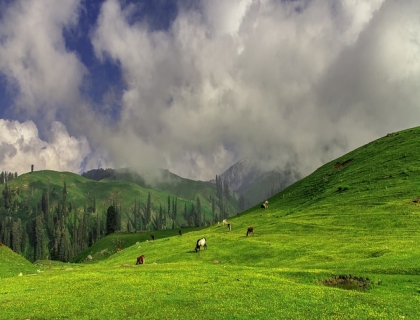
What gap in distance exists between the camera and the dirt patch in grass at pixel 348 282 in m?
30.9

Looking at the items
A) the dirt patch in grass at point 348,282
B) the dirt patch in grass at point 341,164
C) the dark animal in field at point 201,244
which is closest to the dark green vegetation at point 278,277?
the dirt patch in grass at point 348,282

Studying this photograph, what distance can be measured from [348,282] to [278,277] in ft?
22.7

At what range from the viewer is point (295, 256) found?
47906mm

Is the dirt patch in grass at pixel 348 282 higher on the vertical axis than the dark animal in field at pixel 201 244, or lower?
lower

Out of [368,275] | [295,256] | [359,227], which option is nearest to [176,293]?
[368,275]

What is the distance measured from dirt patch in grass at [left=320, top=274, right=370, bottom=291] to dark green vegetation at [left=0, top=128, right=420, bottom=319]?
0.09m

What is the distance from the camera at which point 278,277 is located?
111 feet

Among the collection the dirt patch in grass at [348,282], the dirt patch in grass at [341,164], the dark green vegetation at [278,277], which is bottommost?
the dirt patch in grass at [348,282]

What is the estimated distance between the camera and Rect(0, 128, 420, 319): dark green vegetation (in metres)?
22.9

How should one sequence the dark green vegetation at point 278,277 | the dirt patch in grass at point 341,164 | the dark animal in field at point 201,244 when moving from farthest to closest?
the dirt patch in grass at point 341,164
the dark animal in field at point 201,244
the dark green vegetation at point 278,277

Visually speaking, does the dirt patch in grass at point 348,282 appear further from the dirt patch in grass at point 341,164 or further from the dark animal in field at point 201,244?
the dirt patch in grass at point 341,164

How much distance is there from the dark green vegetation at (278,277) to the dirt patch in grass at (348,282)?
0.09m

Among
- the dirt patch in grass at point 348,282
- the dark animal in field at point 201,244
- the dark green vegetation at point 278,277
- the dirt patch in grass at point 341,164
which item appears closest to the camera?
the dark green vegetation at point 278,277

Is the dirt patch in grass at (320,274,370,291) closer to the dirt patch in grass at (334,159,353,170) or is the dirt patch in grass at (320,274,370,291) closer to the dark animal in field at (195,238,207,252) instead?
the dark animal in field at (195,238,207,252)
